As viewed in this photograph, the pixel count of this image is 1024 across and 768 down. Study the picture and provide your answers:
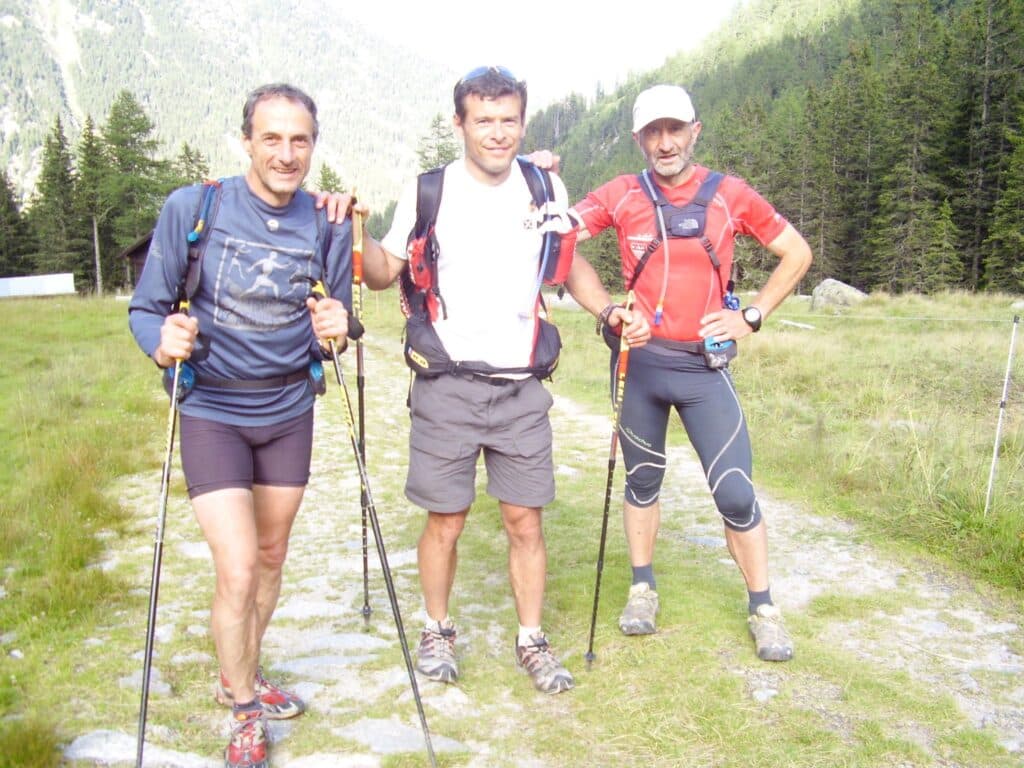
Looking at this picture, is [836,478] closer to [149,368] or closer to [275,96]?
[275,96]

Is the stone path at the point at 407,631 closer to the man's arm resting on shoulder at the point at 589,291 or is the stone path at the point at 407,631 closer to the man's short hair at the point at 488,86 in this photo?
the man's arm resting on shoulder at the point at 589,291

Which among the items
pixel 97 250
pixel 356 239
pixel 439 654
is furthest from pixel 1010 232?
pixel 97 250

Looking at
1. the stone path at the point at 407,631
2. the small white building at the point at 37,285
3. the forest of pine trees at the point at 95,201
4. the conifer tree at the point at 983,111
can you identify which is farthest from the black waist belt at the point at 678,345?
the forest of pine trees at the point at 95,201

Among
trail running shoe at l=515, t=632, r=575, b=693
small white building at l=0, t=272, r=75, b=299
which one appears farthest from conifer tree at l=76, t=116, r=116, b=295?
trail running shoe at l=515, t=632, r=575, b=693

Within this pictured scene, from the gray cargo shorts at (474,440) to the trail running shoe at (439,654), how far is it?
723 mm

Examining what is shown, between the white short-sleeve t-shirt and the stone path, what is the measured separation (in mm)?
1736

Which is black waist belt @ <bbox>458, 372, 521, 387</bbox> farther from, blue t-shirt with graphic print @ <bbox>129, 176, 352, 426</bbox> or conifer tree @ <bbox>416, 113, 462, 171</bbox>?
conifer tree @ <bbox>416, 113, 462, 171</bbox>

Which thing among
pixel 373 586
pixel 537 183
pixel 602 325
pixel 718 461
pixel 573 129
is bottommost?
pixel 373 586

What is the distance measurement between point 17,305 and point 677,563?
104 feet

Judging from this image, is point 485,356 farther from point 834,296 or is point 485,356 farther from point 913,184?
point 913,184

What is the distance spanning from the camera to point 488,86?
380cm

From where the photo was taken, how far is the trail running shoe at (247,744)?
322cm

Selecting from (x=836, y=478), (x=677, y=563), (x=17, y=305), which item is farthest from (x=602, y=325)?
(x=17, y=305)

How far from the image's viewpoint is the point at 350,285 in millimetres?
3768
